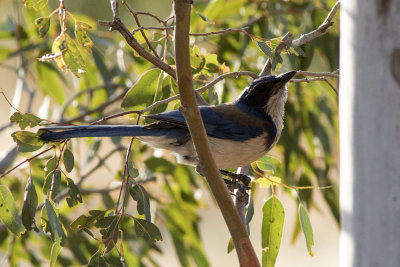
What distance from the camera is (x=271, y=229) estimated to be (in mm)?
2164

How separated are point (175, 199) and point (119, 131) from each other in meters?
1.35

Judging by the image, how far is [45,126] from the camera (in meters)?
1.97

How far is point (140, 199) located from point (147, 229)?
10cm

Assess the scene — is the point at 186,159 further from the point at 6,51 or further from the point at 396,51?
the point at 6,51

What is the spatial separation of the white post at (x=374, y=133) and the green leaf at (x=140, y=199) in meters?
0.79

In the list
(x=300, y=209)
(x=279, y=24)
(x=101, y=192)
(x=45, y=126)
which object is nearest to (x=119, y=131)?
(x=45, y=126)

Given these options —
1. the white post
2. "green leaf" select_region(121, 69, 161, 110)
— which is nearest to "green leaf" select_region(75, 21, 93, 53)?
"green leaf" select_region(121, 69, 161, 110)

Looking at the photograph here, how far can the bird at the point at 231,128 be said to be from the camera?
6.84 feet

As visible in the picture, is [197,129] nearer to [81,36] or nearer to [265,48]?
[265,48]

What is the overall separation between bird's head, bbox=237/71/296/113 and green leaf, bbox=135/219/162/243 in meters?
0.81

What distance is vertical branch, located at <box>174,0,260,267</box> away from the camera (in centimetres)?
136

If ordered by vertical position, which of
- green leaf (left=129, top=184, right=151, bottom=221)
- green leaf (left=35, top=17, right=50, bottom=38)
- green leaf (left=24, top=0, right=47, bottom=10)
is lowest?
green leaf (left=129, top=184, right=151, bottom=221)

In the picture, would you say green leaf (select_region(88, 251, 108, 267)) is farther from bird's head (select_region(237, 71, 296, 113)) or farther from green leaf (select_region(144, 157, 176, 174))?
green leaf (select_region(144, 157, 176, 174))

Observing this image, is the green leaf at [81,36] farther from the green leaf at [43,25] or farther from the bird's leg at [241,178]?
the bird's leg at [241,178]
